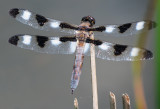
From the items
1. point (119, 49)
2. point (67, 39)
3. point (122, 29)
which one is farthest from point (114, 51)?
point (67, 39)

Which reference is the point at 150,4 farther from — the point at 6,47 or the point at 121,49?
the point at 6,47

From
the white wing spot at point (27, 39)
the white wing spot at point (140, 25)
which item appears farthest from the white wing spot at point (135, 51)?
the white wing spot at point (27, 39)

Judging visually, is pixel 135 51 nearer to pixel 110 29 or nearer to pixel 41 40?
pixel 110 29

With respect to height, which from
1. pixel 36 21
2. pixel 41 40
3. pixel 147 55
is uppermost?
pixel 36 21

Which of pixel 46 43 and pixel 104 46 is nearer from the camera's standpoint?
pixel 104 46

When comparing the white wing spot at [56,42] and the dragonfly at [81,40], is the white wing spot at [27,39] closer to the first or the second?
the dragonfly at [81,40]

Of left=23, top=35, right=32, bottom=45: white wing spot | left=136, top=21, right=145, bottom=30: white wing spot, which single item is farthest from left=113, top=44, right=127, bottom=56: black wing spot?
left=23, top=35, right=32, bottom=45: white wing spot

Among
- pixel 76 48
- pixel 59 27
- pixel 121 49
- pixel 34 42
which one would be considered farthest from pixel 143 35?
pixel 34 42

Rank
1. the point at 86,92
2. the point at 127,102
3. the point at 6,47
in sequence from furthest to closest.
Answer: the point at 6,47 → the point at 86,92 → the point at 127,102
